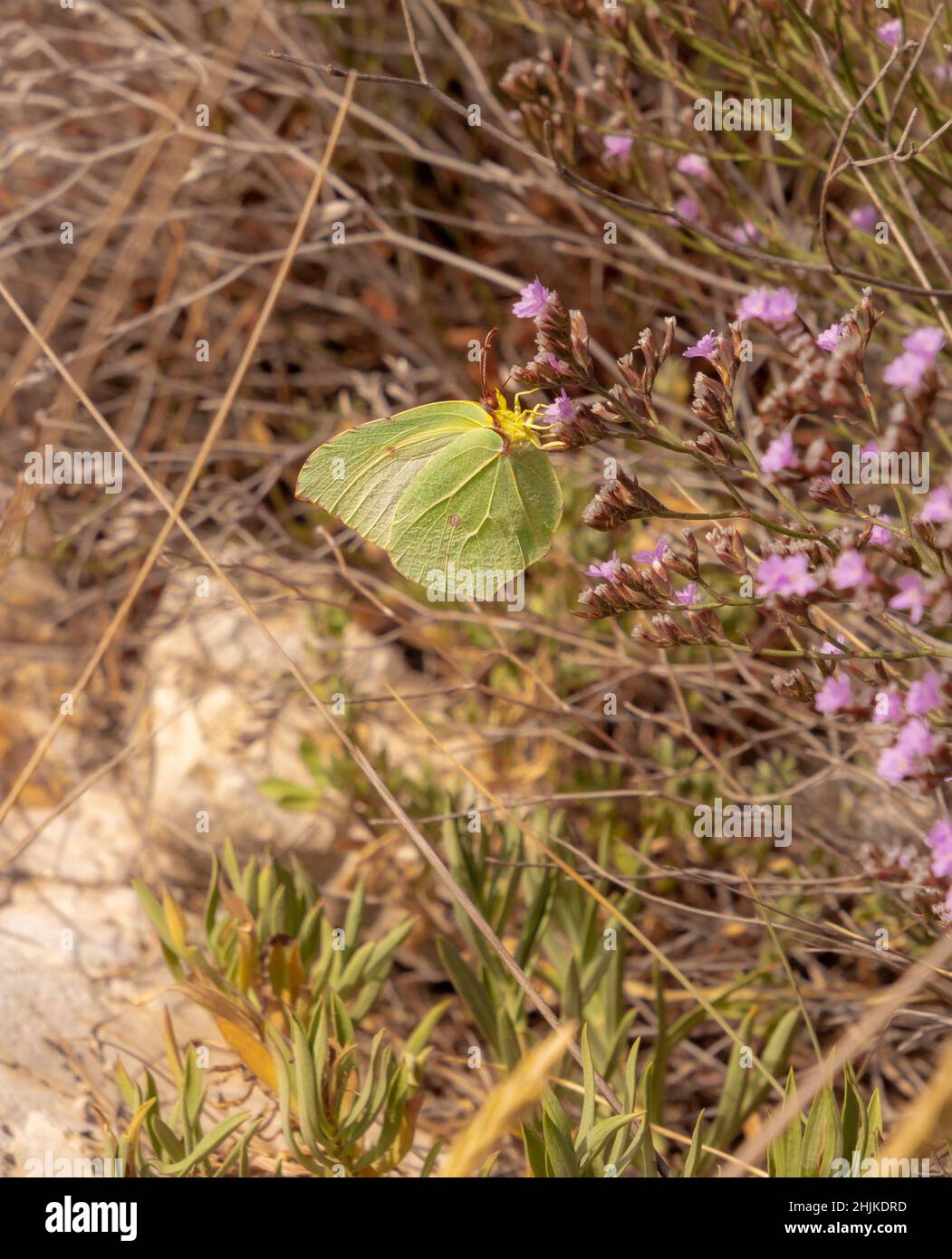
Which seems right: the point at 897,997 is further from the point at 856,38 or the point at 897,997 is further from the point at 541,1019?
the point at 856,38

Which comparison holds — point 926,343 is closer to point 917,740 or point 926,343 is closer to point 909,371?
point 909,371

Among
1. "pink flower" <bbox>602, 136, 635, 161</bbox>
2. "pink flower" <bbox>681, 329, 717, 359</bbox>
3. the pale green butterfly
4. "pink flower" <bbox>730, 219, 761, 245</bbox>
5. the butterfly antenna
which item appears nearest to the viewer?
"pink flower" <bbox>681, 329, 717, 359</bbox>

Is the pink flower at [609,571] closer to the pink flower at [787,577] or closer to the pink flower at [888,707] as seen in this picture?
the pink flower at [787,577]

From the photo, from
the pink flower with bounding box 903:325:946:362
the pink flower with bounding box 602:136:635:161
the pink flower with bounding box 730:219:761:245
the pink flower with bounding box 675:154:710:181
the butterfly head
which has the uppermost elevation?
the pink flower with bounding box 602:136:635:161

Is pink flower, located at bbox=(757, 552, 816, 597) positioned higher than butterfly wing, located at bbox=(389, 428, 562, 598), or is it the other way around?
pink flower, located at bbox=(757, 552, 816, 597)

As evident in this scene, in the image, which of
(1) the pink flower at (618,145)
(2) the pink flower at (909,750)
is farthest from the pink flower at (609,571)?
(1) the pink flower at (618,145)

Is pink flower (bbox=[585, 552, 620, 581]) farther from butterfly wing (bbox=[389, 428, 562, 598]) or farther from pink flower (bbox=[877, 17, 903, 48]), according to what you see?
pink flower (bbox=[877, 17, 903, 48])

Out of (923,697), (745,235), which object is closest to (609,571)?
(923,697)

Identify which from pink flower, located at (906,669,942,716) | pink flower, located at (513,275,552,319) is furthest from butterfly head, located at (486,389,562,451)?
pink flower, located at (906,669,942,716)
